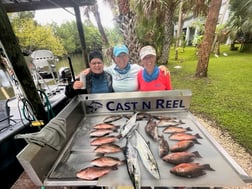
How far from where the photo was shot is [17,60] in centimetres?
134

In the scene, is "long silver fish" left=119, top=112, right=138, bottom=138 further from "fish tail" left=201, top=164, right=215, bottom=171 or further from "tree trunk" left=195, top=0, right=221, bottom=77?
"tree trunk" left=195, top=0, right=221, bottom=77

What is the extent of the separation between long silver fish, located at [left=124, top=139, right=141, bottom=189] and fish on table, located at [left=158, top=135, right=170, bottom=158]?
19 centimetres

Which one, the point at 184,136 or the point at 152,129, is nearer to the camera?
the point at 184,136

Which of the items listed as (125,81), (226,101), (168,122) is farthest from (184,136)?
(226,101)

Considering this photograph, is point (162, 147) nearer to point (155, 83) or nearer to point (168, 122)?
point (168, 122)

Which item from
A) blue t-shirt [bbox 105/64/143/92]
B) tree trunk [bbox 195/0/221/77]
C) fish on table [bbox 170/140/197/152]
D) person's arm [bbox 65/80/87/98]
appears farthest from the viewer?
tree trunk [bbox 195/0/221/77]

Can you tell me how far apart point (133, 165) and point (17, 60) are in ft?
4.21

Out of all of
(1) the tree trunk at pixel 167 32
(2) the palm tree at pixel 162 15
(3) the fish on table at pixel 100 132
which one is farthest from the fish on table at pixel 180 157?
(1) the tree trunk at pixel 167 32

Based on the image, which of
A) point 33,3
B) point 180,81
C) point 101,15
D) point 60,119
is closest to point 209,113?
point 180,81

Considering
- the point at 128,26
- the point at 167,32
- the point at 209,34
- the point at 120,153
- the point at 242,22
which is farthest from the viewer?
the point at 242,22

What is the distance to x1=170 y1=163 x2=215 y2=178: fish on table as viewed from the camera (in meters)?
0.97

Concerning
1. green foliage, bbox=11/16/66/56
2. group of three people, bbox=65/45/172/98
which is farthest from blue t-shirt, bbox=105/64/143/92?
green foliage, bbox=11/16/66/56

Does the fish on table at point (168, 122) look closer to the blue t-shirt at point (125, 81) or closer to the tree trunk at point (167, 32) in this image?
the blue t-shirt at point (125, 81)

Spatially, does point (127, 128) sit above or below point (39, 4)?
below
